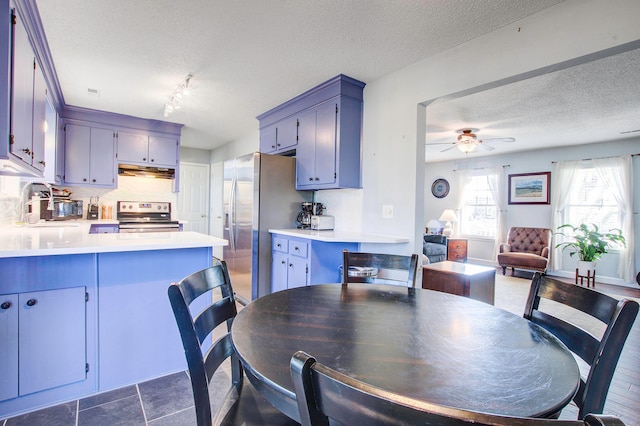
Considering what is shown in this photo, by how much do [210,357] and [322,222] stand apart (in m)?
2.60

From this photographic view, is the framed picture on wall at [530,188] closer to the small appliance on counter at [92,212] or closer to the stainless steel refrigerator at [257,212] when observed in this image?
the stainless steel refrigerator at [257,212]

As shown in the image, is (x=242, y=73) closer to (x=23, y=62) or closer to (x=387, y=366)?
(x=23, y=62)

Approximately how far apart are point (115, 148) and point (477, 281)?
5.13 m

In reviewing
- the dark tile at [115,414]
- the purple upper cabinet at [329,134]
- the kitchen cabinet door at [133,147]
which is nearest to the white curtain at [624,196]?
the purple upper cabinet at [329,134]

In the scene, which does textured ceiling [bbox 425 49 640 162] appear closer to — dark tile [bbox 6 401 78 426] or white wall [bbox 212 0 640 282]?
white wall [bbox 212 0 640 282]

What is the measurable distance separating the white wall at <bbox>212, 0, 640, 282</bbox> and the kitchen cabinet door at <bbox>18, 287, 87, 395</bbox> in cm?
223

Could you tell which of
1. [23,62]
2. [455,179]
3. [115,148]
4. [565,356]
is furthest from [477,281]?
[455,179]

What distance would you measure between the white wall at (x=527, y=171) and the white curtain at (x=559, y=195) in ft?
0.30

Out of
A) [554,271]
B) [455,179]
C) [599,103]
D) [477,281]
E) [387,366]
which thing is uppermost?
[599,103]

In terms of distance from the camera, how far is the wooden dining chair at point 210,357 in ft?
3.01

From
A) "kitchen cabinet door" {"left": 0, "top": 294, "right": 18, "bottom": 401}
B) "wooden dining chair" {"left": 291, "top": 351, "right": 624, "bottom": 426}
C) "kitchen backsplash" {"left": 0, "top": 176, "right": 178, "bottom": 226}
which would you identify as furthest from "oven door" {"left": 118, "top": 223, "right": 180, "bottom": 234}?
"wooden dining chair" {"left": 291, "top": 351, "right": 624, "bottom": 426}

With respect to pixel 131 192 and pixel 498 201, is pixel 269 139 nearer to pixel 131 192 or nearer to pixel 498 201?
pixel 131 192

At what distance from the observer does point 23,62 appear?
79.0 inches

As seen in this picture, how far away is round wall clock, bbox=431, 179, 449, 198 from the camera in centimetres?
805
